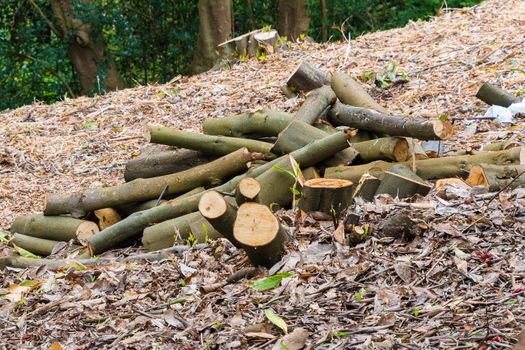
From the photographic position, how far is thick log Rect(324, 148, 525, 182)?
5.91 metres

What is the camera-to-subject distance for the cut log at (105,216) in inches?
269

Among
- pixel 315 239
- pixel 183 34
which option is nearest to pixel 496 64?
pixel 315 239

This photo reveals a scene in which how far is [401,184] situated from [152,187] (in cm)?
206

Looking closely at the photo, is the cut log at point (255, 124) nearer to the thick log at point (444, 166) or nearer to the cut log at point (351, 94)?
the cut log at point (351, 94)

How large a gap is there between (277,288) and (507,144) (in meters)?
2.36

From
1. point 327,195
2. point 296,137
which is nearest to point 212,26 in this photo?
point 296,137

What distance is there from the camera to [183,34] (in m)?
16.4

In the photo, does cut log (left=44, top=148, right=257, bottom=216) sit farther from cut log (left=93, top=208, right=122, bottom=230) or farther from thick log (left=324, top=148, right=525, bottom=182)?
thick log (left=324, top=148, right=525, bottom=182)

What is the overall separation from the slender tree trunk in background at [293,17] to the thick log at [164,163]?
27.9 ft

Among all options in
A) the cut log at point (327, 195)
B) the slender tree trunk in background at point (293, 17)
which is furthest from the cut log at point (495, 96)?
the slender tree trunk in background at point (293, 17)

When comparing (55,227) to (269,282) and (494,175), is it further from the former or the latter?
(494,175)

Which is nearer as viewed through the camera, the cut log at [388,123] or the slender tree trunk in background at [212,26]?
the cut log at [388,123]

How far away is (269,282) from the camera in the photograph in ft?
15.6

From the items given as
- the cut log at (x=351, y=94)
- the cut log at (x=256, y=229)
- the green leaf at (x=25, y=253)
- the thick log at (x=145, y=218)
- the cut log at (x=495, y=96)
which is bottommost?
the green leaf at (x=25, y=253)
